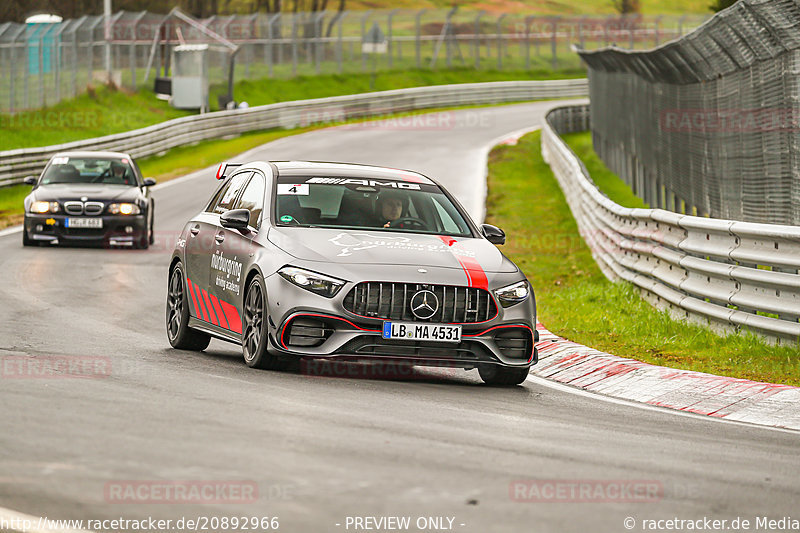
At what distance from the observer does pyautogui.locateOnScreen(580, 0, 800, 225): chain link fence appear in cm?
1252

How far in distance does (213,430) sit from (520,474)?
1643 mm

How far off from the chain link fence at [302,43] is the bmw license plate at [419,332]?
32.7 metres

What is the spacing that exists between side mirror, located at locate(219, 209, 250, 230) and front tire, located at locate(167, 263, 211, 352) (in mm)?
1229

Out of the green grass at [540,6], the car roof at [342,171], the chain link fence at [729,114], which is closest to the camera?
the car roof at [342,171]

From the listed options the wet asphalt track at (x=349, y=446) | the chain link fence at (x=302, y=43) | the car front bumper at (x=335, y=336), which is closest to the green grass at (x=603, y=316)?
the wet asphalt track at (x=349, y=446)

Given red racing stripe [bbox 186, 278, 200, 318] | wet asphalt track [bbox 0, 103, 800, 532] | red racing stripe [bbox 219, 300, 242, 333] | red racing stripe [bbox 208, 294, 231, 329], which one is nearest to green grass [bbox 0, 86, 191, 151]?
red racing stripe [bbox 186, 278, 200, 318]

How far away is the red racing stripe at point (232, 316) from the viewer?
10.4m

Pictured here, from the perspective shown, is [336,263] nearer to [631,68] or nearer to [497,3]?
[631,68]

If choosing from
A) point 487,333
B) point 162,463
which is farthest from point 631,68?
point 162,463

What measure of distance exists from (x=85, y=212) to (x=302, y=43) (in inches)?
1575

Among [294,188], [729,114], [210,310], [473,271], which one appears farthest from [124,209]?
[473,271]

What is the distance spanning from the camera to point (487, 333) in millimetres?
9688

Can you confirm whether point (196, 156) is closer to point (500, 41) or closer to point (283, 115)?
point (283, 115)

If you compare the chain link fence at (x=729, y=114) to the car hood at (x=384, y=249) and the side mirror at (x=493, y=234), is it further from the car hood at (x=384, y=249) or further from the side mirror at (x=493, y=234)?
the car hood at (x=384, y=249)
